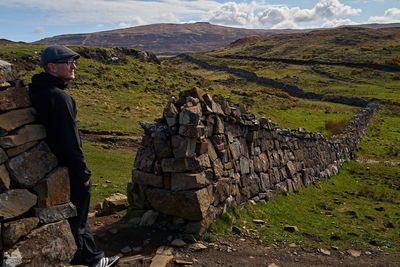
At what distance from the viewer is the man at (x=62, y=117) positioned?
4391 mm

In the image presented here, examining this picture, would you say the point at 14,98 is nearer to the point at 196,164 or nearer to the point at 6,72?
the point at 6,72

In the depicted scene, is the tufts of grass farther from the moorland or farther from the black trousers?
the black trousers

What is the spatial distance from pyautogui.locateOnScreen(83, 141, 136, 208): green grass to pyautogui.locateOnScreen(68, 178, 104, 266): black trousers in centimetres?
500

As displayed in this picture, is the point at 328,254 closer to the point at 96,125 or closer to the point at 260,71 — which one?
the point at 96,125

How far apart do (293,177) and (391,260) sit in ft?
21.3

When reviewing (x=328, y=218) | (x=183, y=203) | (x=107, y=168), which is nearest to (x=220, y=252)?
(x=183, y=203)

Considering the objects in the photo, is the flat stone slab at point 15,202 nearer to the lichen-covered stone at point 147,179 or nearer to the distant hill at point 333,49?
the lichen-covered stone at point 147,179

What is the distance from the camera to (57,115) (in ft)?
14.4

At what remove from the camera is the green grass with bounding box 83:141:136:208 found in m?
11.7

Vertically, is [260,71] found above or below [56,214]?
above

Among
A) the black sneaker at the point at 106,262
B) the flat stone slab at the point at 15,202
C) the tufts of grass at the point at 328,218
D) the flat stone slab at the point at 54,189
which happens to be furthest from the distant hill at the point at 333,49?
the flat stone slab at the point at 15,202

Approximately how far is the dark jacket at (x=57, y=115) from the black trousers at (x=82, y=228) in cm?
51

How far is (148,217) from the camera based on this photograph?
7602mm

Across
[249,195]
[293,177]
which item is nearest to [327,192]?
[293,177]
